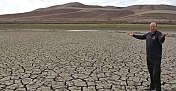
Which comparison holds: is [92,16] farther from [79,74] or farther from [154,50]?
[154,50]

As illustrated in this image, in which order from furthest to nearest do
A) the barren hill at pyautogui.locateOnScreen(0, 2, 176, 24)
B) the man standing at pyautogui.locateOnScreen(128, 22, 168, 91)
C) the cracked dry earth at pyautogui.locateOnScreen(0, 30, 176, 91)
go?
the barren hill at pyautogui.locateOnScreen(0, 2, 176, 24) < the cracked dry earth at pyautogui.locateOnScreen(0, 30, 176, 91) < the man standing at pyautogui.locateOnScreen(128, 22, 168, 91)

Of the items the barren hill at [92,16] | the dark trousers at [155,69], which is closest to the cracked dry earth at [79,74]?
the dark trousers at [155,69]

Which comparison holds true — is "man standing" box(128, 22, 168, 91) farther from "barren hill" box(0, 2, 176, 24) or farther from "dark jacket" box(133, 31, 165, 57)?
"barren hill" box(0, 2, 176, 24)

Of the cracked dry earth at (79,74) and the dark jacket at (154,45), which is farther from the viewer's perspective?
the cracked dry earth at (79,74)

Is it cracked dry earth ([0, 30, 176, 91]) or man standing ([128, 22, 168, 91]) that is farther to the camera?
cracked dry earth ([0, 30, 176, 91])

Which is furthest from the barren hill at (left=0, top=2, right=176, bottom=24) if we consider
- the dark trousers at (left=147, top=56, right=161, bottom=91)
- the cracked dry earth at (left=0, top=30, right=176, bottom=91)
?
the dark trousers at (left=147, top=56, right=161, bottom=91)

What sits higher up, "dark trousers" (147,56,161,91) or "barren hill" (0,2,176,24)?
"barren hill" (0,2,176,24)

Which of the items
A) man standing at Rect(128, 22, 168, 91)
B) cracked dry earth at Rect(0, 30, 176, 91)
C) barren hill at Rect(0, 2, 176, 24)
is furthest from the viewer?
barren hill at Rect(0, 2, 176, 24)

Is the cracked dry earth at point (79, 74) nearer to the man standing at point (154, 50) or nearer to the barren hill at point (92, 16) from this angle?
the man standing at point (154, 50)

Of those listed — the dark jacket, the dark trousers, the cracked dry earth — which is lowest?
the cracked dry earth

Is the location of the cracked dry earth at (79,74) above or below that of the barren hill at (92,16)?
below

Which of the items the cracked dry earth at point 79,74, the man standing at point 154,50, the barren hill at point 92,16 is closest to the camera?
the man standing at point 154,50

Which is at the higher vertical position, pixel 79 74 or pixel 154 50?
pixel 154 50

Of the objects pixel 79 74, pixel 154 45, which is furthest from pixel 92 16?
pixel 154 45
